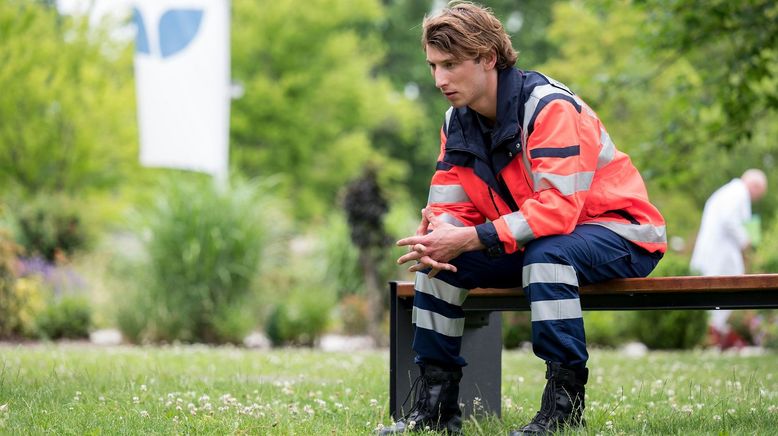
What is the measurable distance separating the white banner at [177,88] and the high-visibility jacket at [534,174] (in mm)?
9463

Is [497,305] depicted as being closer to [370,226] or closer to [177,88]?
[370,226]

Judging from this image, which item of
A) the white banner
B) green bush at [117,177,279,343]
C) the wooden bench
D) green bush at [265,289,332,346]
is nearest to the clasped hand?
the wooden bench

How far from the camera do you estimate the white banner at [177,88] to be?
13188 millimetres

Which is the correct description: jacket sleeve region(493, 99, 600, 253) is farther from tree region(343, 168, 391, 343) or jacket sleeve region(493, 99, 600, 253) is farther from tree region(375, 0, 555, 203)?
tree region(375, 0, 555, 203)

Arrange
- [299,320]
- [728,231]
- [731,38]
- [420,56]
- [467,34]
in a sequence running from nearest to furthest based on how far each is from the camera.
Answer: [467,34], [731,38], [728,231], [299,320], [420,56]

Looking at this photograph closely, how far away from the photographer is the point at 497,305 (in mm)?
4066

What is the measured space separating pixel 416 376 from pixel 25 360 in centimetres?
347

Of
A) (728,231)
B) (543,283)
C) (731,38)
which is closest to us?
(543,283)

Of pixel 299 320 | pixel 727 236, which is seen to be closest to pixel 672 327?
pixel 727 236

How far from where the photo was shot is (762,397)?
4621mm

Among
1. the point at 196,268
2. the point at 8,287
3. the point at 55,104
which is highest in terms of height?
the point at 55,104

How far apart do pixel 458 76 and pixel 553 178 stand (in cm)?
57

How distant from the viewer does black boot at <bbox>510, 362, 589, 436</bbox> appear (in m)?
3.51

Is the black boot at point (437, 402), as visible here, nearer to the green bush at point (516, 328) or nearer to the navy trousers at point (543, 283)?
the navy trousers at point (543, 283)
